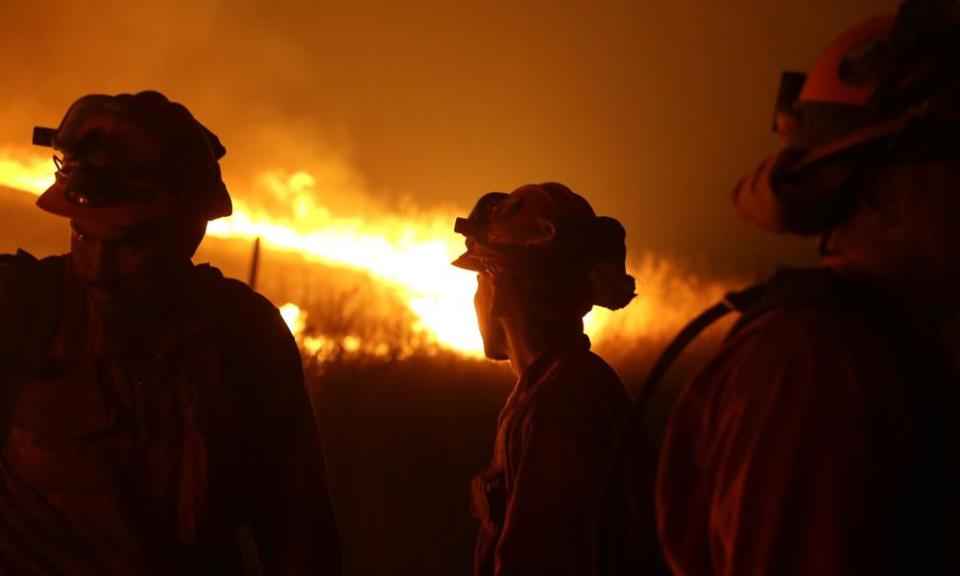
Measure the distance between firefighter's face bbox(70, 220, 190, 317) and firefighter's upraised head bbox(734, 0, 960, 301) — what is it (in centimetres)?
178

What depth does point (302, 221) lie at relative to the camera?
11047 mm

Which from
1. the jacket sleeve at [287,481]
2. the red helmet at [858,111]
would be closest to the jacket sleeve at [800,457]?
the red helmet at [858,111]


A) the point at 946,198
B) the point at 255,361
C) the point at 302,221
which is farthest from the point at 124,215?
the point at 302,221

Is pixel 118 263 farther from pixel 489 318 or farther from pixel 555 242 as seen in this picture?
pixel 555 242

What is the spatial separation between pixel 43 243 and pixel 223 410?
6.87m

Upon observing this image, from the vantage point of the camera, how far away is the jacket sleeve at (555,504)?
262cm

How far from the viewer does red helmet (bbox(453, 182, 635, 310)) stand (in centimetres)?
329

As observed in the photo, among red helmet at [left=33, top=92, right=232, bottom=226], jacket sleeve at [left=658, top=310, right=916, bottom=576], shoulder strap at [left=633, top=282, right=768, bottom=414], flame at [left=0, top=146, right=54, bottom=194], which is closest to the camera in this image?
jacket sleeve at [left=658, top=310, right=916, bottom=576]

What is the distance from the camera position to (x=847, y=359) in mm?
1313

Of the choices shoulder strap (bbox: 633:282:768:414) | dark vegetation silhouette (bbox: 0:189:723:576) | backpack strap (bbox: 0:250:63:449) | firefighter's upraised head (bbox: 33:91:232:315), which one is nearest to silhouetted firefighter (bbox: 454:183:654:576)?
shoulder strap (bbox: 633:282:768:414)

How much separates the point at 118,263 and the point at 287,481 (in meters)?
0.79

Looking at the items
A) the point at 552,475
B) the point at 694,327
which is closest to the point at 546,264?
the point at 552,475

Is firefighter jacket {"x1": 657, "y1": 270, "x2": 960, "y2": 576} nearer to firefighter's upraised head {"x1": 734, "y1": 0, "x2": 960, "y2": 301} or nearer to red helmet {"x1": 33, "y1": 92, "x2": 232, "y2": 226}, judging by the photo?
firefighter's upraised head {"x1": 734, "y1": 0, "x2": 960, "y2": 301}

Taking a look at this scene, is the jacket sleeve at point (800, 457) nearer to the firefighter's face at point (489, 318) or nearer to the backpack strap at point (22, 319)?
the backpack strap at point (22, 319)
